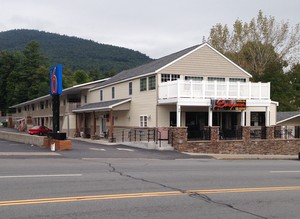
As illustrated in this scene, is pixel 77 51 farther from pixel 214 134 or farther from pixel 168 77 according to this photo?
pixel 214 134

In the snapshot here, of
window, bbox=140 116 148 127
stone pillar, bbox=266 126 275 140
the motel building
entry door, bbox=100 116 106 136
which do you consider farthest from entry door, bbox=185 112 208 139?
entry door, bbox=100 116 106 136

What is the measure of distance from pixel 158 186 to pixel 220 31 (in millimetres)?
51453

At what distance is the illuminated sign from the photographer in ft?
95.0

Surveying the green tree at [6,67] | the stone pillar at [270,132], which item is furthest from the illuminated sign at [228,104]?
the green tree at [6,67]

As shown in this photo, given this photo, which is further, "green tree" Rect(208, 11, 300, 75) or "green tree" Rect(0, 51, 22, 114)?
"green tree" Rect(0, 51, 22, 114)

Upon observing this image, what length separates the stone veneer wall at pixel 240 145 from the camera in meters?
27.2

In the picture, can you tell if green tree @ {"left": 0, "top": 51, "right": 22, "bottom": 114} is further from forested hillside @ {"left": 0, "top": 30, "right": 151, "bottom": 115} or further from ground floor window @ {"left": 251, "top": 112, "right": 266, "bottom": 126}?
ground floor window @ {"left": 251, "top": 112, "right": 266, "bottom": 126}

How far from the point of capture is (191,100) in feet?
93.9

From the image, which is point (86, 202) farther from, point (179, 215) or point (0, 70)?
point (0, 70)

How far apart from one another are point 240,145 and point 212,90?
4252 millimetres

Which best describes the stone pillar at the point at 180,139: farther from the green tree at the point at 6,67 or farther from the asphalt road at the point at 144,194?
the green tree at the point at 6,67

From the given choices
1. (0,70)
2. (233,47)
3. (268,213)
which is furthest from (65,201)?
(0,70)

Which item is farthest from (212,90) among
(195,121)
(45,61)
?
(45,61)

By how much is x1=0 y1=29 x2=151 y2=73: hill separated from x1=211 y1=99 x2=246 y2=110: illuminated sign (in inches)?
3348
